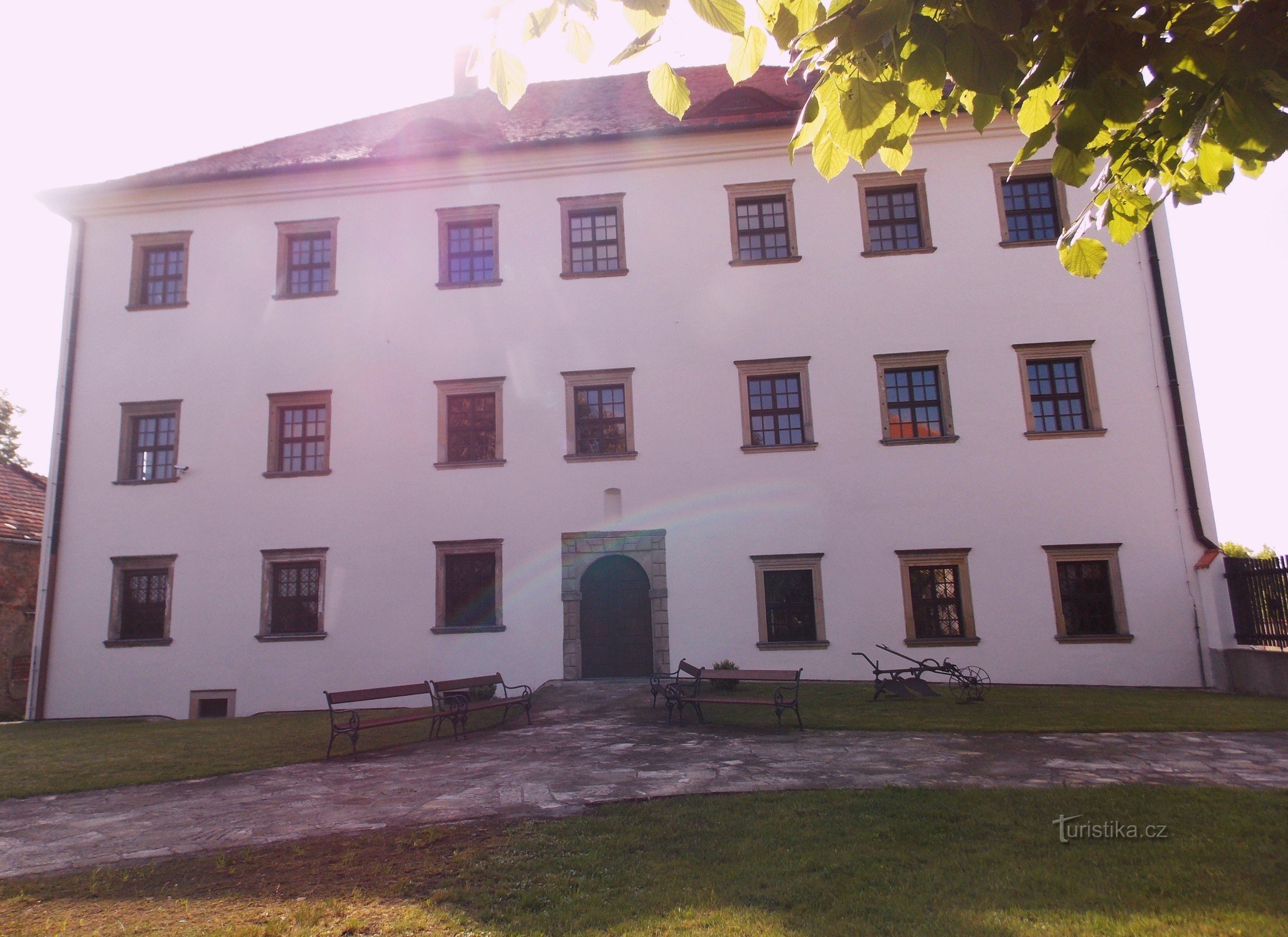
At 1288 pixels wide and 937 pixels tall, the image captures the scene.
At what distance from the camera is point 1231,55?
3002mm

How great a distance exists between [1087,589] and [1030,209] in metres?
7.81

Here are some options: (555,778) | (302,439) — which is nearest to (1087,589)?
(555,778)

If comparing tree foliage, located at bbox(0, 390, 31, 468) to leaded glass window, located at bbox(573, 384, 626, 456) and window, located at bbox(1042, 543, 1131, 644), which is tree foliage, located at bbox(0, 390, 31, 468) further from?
window, located at bbox(1042, 543, 1131, 644)

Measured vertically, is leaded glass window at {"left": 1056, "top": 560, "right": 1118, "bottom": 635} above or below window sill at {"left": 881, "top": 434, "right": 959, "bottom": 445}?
below

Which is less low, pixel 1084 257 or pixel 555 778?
pixel 1084 257

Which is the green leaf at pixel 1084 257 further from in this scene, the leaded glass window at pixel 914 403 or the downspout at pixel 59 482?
the downspout at pixel 59 482

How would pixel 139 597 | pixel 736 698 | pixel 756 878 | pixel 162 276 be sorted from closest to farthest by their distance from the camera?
pixel 756 878, pixel 736 698, pixel 139 597, pixel 162 276

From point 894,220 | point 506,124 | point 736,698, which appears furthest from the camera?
point 506,124

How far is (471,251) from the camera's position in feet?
58.1

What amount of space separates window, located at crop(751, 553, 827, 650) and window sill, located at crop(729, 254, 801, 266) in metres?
6.03

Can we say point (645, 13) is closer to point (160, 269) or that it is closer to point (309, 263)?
point (309, 263)

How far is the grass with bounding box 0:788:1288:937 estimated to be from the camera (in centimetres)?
434

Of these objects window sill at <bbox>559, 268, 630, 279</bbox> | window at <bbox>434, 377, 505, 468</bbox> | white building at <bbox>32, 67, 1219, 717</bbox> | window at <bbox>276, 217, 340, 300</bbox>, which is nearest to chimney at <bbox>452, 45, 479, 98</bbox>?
white building at <bbox>32, 67, 1219, 717</bbox>

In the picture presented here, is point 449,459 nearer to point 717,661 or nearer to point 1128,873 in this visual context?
point 717,661
